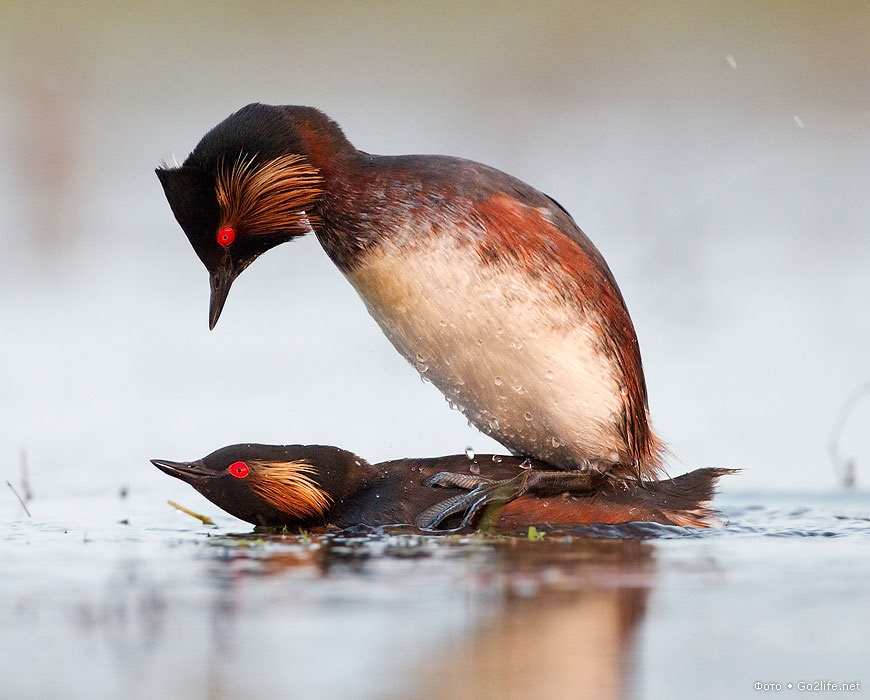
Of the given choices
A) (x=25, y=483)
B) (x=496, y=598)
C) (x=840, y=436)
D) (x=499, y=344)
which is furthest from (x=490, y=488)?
(x=840, y=436)

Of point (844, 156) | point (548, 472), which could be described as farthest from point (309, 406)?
point (844, 156)

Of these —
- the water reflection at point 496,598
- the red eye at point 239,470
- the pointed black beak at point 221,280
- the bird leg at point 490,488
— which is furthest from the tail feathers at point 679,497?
the pointed black beak at point 221,280

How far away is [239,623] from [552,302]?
8.24 feet

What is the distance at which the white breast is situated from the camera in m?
6.31

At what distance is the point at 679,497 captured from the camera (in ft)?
22.1

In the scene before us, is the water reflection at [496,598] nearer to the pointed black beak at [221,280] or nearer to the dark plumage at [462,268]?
the dark plumage at [462,268]

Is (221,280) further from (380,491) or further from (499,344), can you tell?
(499,344)

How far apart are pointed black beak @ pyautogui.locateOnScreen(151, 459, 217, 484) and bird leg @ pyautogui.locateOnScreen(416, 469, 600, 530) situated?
0.87 meters

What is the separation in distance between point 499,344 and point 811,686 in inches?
116

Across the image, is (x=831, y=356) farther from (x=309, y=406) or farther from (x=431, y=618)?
(x=431, y=618)

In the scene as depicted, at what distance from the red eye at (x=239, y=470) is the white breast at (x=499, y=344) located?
77 centimetres

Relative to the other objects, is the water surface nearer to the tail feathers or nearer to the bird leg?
the tail feathers

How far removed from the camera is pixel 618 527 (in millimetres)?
6383

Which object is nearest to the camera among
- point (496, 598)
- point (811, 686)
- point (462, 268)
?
point (811, 686)
